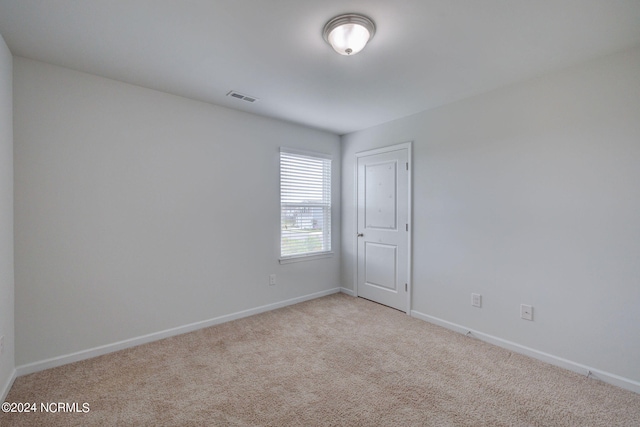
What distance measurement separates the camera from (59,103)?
91.4 inches

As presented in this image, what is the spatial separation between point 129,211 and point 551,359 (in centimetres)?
394

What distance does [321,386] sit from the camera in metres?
2.08

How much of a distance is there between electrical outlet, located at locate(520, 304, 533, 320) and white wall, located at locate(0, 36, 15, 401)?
13.2 ft

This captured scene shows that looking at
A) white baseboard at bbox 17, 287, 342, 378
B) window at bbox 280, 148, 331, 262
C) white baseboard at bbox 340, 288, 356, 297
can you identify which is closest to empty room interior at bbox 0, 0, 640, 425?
white baseboard at bbox 17, 287, 342, 378

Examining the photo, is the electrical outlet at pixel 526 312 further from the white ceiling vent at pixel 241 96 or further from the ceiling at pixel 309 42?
the white ceiling vent at pixel 241 96

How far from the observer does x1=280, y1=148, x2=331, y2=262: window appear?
377 centimetres

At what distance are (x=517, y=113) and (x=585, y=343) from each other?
2.00 meters

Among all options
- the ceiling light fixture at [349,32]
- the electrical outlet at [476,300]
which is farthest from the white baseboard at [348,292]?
the ceiling light fixture at [349,32]

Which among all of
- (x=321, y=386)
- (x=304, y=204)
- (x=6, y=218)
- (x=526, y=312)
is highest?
(x=304, y=204)

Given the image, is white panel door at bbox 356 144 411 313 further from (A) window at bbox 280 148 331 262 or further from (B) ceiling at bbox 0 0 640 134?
(B) ceiling at bbox 0 0 640 134

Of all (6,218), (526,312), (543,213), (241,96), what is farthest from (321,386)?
(241,96)

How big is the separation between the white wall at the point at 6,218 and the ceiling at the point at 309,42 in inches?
10.6

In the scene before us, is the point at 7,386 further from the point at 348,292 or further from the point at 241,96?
the point at 348,292

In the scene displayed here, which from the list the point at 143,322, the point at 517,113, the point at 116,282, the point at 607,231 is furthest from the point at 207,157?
the point at 607,231
